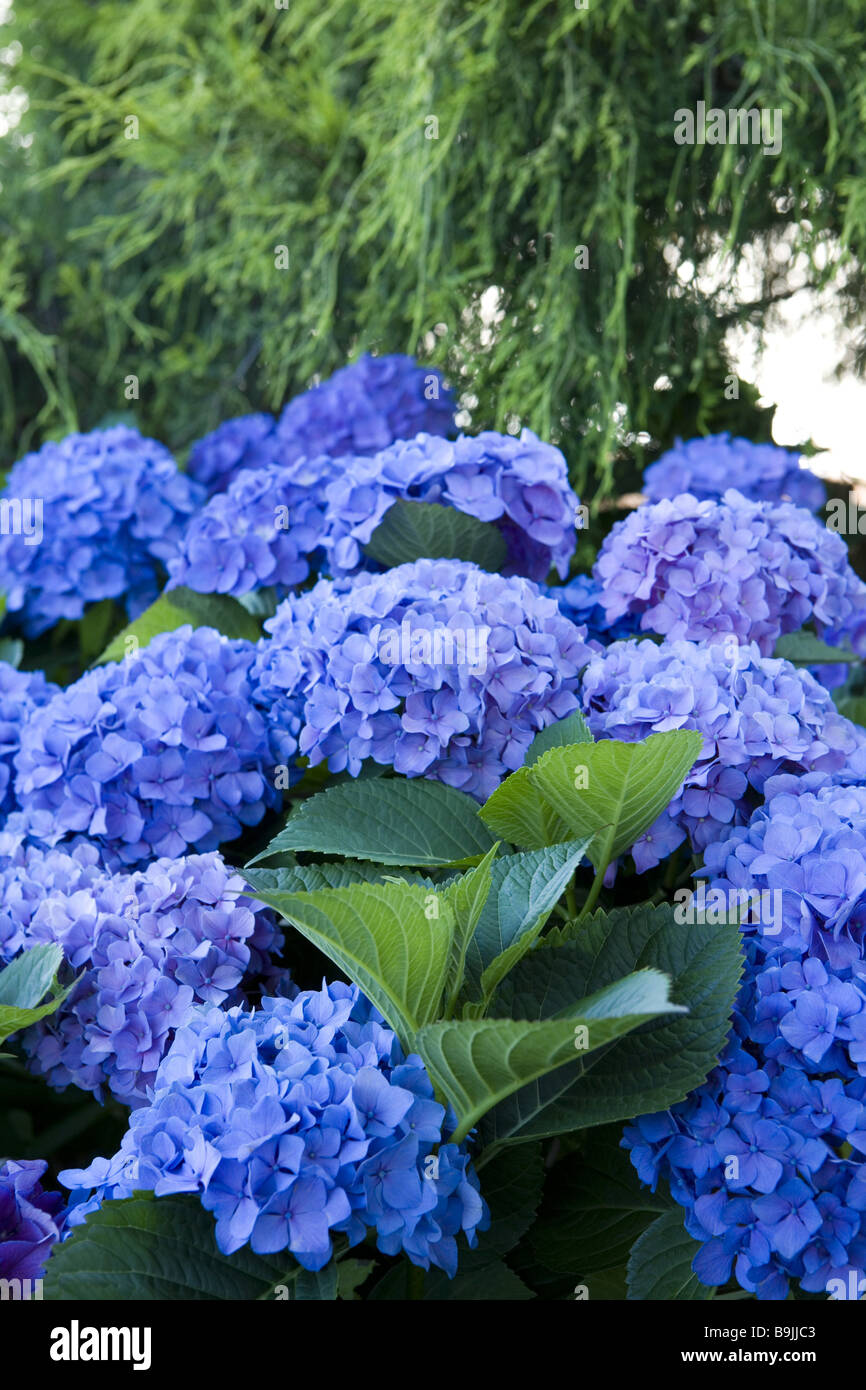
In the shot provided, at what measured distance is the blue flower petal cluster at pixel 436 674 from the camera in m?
0.80

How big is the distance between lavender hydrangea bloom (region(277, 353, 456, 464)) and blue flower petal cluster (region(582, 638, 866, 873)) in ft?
1.89

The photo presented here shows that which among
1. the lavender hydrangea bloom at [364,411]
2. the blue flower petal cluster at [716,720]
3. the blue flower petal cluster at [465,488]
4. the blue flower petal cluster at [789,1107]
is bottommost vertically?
the blue flower petal cluster at [789,1107]

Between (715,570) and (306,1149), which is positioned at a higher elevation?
(715,570)

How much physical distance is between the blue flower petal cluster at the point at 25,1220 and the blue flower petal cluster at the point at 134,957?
7 centimetres

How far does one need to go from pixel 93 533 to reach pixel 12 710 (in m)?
0.29

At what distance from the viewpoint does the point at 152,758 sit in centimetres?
90

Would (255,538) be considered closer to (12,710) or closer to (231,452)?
(12,710)

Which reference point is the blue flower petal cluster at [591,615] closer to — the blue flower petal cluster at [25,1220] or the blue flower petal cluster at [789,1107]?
the blue flower petal cluster at [789,1107]

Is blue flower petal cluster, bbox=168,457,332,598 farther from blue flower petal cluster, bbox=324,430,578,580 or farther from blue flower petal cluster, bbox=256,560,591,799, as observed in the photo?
blue flower petal cluster, bbox=256,560,591,799

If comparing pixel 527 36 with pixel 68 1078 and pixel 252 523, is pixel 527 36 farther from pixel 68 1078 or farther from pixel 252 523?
pixel 68 1078

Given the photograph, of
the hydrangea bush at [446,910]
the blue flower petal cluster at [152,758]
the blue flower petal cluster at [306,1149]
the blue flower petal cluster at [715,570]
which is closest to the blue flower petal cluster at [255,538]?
the hydrangea bush at [446,910]

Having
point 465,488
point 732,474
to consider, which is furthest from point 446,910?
point 732,474

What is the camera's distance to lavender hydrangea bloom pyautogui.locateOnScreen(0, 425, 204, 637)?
4.19ft
